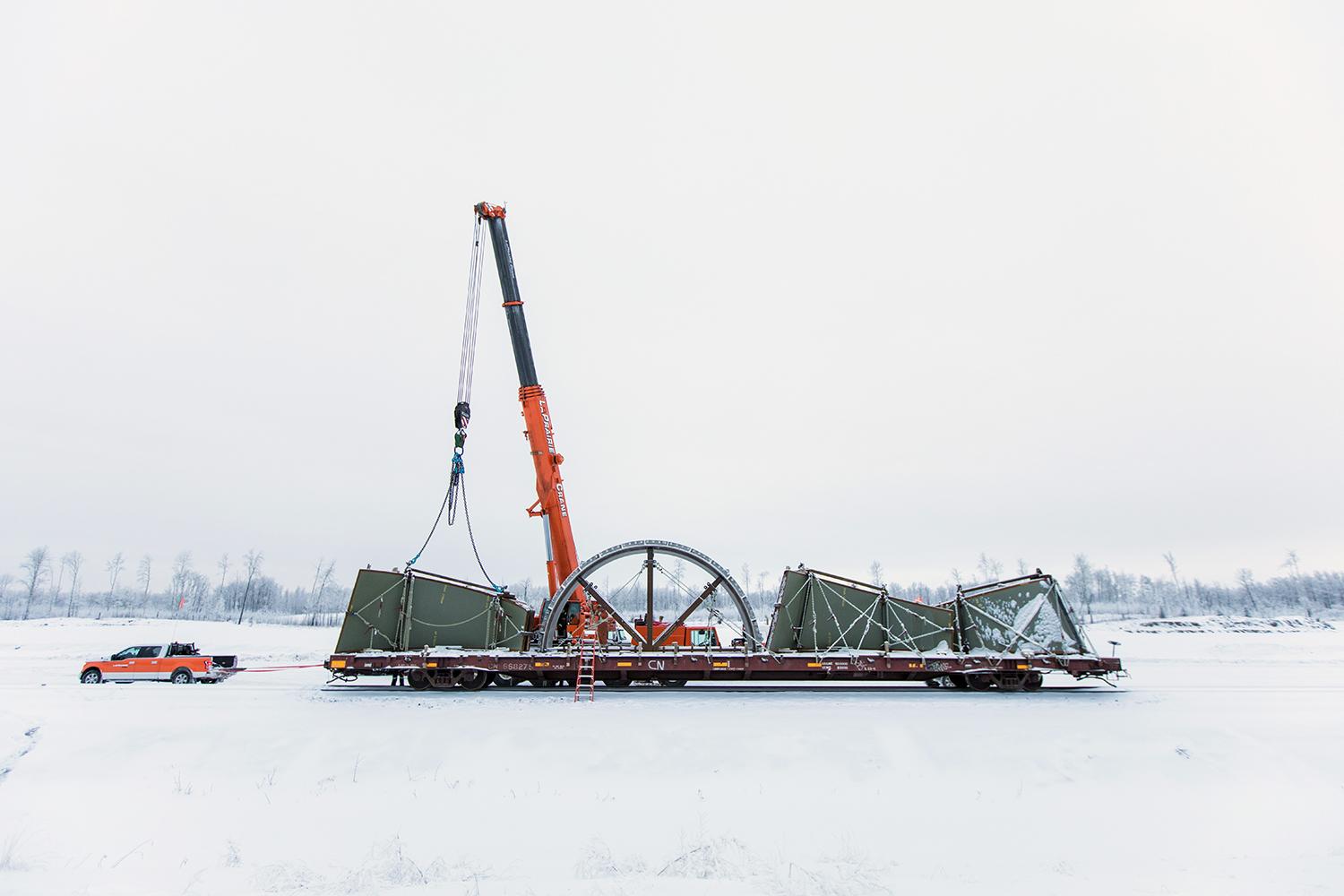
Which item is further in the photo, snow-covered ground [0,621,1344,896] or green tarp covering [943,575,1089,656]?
green tarp covering [943,575,1089,656]

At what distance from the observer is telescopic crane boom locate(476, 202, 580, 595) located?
20125 mm

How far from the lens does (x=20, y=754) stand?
39.3 feet

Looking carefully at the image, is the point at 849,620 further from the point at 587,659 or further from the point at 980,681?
the point at 587,659

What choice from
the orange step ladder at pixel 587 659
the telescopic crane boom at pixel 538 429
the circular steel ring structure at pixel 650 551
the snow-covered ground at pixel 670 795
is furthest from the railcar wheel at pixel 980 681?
the telescopic crane boom at pixel 538 429

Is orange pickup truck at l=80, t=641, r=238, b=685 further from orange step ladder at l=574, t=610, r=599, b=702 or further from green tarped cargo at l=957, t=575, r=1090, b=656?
green tarped cargo at l=957, t=575, r=1090, b=656

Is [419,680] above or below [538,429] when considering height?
below

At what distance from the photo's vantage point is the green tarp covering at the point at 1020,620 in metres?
17.6

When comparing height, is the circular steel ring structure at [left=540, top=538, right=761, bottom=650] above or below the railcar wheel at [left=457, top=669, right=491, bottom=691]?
above

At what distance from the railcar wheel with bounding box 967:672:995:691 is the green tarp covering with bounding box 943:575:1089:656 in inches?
28.8

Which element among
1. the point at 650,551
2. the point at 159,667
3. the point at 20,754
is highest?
the point at 650,551

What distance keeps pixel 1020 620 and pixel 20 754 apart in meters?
22.6

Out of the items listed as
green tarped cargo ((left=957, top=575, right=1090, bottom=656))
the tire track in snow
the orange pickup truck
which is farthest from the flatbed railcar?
the orange pickup truck

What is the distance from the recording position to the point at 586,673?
17062 millimetres

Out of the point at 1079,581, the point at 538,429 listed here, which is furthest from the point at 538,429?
the point at 1079,581
